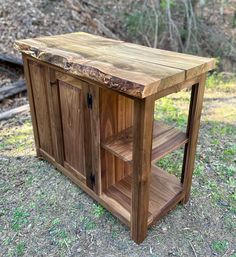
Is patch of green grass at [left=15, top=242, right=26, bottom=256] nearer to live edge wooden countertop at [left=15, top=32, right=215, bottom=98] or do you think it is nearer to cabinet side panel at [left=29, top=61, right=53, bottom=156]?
cabinet side panel at [left=29, top=61, right=53, bottom=156]

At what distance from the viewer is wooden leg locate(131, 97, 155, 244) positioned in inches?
45.4

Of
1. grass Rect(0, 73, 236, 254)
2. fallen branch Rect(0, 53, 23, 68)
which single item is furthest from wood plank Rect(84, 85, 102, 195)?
fallen branch Rect(0, 53, 23, 68)

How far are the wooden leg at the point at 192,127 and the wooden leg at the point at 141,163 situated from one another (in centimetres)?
37

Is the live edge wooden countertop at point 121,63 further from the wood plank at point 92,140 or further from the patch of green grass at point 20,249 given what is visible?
the patch of green grass at point 20,249

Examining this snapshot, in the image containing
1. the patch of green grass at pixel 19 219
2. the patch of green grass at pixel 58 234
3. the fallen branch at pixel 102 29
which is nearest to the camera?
the patch of green grass at pixel 58 234

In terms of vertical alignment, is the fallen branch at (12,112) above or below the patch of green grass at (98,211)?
above

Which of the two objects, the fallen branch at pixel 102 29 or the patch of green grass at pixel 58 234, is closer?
the patch of green grass at pixel 58 234

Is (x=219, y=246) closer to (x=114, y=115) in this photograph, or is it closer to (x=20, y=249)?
(x=114, y=115)

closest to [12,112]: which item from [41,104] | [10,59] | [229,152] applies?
[10,59]

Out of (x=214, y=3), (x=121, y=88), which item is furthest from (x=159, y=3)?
(x=121, y=88)

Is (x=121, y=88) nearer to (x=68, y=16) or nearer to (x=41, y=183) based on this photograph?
(x=41, y=183)

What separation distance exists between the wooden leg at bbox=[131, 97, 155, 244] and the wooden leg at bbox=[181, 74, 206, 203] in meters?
0.37

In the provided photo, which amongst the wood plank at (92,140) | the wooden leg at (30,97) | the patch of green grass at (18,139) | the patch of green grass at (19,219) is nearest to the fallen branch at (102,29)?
the patch of green grass at (18,139)

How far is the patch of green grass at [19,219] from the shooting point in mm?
1646
